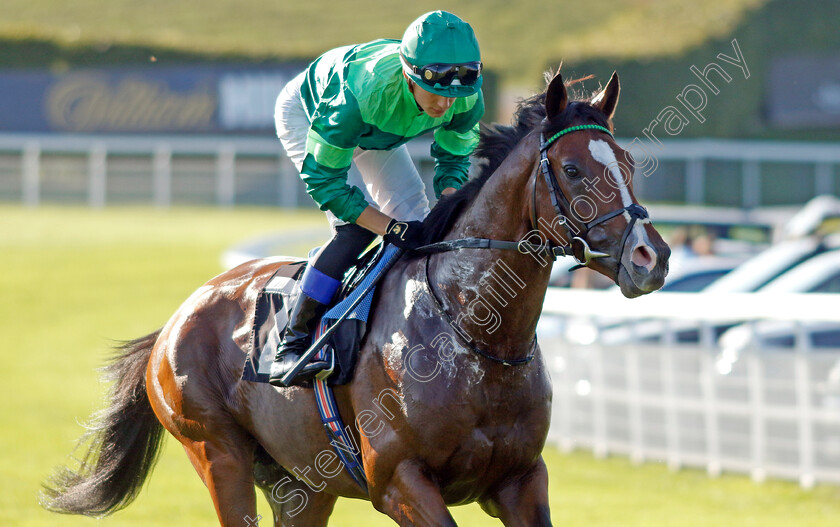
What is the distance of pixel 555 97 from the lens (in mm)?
2955

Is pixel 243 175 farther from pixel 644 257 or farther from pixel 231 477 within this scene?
pixel 644 257

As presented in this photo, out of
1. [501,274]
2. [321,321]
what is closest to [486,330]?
[501,274]

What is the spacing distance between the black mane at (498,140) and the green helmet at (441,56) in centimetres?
16

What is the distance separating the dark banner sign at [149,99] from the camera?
68.3 feet

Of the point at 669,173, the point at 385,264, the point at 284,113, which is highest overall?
the point at 284,113

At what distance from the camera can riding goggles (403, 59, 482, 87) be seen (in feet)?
10.1

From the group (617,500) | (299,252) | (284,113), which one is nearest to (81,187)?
(299,252)

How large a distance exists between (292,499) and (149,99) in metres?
17.9

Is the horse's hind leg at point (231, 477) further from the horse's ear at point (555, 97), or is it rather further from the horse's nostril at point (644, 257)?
the horse's nostril at point (644, 257)

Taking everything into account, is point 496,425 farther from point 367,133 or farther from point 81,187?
point 81,187

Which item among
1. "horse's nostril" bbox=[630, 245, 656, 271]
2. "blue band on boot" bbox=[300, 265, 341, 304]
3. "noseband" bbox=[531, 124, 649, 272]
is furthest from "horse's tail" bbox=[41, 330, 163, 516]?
"horse's nostril" bbox=[630, 245, 656, 271]

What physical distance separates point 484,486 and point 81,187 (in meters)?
17.7

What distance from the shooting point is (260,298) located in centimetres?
379

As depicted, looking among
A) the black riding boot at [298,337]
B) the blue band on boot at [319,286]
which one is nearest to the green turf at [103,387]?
the black riding boot at [298,337]
